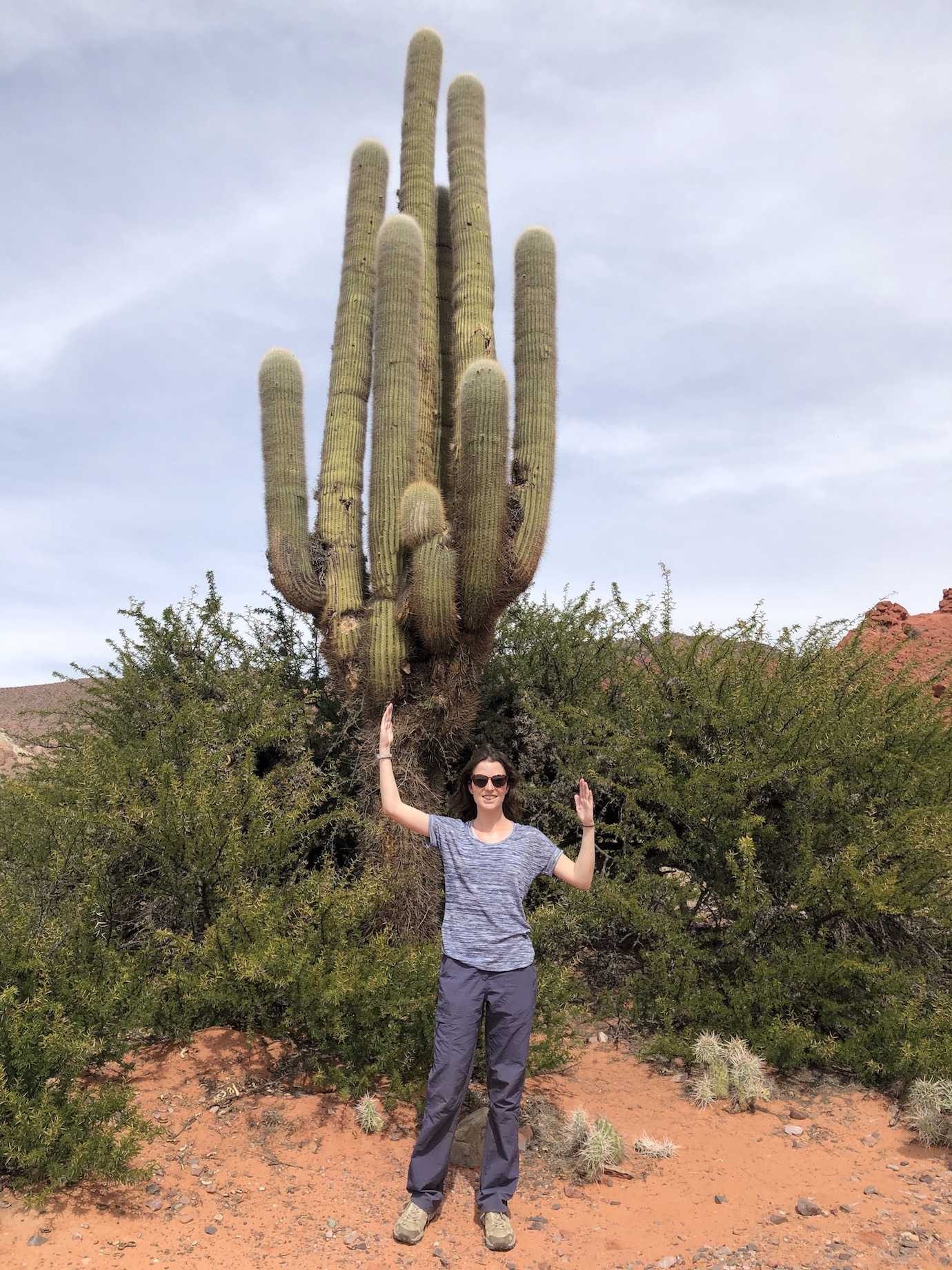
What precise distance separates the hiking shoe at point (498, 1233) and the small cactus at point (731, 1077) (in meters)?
1.97

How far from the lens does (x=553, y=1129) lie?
206 inches

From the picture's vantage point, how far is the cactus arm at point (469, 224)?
33.3 feet

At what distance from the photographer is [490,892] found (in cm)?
415

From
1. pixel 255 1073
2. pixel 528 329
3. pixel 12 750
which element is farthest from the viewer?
pixel 12 750

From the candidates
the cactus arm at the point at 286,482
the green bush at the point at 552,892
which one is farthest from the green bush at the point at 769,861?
the cactus arm at the point at 286,482

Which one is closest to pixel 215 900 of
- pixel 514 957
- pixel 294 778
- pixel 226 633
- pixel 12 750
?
pixel 294 778

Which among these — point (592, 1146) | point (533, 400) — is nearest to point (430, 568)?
point (533, 400)

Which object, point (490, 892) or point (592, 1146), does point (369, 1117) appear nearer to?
point (592, 1146)

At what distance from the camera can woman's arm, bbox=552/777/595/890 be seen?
13.6 ft

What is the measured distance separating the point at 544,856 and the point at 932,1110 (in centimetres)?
305

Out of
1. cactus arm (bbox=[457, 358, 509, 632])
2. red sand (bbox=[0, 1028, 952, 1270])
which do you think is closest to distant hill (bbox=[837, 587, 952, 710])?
cactus arm (bbox=[457, 358, 509, 632])

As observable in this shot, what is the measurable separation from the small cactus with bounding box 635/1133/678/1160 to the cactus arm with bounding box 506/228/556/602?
16.2ft

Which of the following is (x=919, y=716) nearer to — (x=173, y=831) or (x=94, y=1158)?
(x=173, y=831)

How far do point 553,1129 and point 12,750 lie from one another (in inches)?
765
